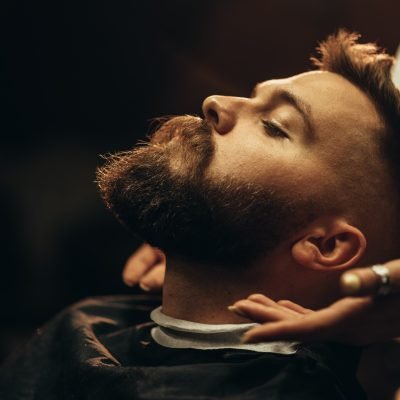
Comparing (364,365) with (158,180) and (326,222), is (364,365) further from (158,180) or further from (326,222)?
(158,180)

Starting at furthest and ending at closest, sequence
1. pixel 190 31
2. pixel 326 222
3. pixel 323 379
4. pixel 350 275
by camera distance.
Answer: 1. pixel 190 31
2. pixel 326 222
3. pixel 323 379
4. pixel 350 275

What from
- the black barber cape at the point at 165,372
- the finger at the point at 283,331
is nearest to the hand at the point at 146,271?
the black barber cape at the point at 165,372

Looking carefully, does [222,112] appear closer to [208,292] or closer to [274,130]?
[274,130]

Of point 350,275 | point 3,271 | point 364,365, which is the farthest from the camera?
point 3,271

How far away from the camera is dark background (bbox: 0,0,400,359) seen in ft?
8.35

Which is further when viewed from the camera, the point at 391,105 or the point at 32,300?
the point at 32,300

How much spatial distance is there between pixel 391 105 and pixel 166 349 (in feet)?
2.90

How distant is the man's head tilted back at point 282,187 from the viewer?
142cm

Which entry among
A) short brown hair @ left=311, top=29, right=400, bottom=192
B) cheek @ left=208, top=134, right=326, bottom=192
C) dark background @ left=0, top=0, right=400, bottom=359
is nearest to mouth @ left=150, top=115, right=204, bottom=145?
cheek @ left=208, top=134, right=326, bottom=192

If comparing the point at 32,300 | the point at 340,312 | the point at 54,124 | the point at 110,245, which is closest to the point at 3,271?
the point at 32,300

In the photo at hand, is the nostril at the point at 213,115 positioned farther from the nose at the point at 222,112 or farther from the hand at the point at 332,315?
the hand at the point at 332,315

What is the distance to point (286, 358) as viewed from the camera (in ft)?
4.41

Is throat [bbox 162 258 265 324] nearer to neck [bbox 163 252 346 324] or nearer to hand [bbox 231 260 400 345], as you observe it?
neck [bbox 163 252 346 324]

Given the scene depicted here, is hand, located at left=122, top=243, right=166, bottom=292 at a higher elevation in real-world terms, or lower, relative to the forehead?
lower
